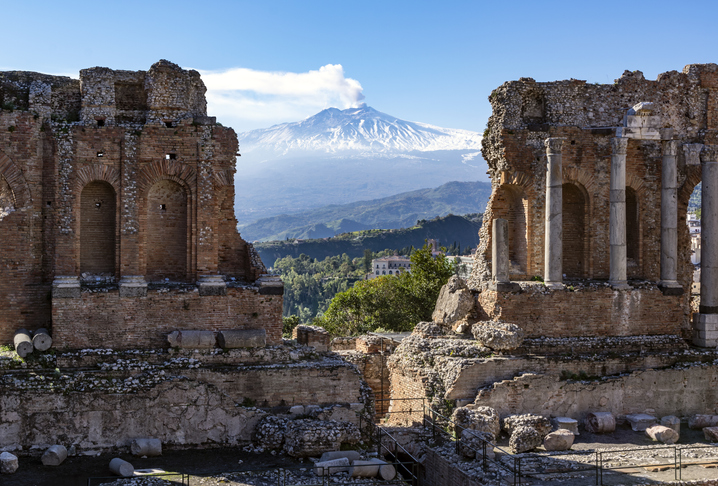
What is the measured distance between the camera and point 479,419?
2108 cm

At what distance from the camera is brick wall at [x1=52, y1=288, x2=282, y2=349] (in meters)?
20.5

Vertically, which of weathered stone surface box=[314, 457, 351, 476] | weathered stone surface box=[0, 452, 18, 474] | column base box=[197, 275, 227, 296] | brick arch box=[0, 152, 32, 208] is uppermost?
brick arch box=[0, 152, 32, 208]

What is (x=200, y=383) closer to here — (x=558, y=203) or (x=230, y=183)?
(x=230, y=183)

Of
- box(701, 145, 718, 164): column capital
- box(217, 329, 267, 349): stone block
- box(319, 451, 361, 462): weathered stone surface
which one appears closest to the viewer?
box(319, 451, 361, 462): weathered stone surface

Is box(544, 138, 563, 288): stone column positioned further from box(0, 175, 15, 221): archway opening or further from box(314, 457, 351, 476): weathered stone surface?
box(0, 175, 15, 221): archway opening

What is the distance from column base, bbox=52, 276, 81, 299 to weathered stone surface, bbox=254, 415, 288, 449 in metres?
5.99

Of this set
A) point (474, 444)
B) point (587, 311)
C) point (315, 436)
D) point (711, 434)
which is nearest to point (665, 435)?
point (711, 434)

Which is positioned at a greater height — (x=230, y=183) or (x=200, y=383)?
→ (x=230, y=183)

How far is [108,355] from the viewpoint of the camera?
20.2 metres

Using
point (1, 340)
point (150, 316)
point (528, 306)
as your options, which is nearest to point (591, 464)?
point (528, 306)

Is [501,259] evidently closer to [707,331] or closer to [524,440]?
[524,440]

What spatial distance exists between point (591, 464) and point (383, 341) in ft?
33.6

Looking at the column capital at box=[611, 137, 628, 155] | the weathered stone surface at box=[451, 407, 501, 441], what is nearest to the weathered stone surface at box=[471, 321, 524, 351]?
the weathered stone surface at box=[451, 407, 501, 441]

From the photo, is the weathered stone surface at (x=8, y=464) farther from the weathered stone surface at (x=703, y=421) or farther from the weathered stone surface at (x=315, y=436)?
the weathered stone surface at (x=703, y=421)
